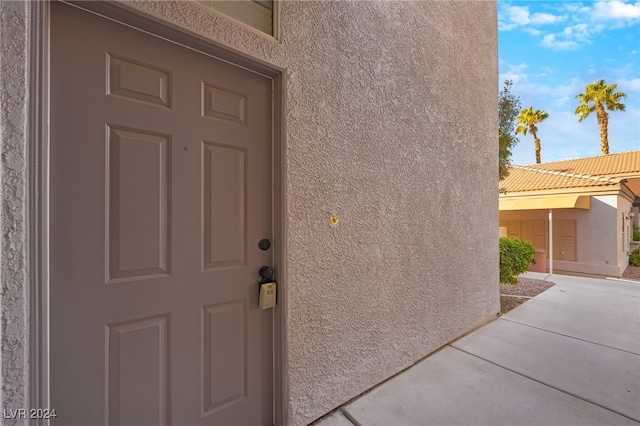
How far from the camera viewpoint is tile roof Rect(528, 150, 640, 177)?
15.4m

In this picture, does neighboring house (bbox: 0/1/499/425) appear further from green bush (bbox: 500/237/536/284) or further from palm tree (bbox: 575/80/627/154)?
palm tree (bbox: 575/80/627/154)

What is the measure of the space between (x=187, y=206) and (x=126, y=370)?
0.91 metres

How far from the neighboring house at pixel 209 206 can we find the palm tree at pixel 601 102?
2514 cm

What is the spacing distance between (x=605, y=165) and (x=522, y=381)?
20512 mm

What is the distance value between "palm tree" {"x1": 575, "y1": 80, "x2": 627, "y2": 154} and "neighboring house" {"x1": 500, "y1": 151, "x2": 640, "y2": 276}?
6.80 m

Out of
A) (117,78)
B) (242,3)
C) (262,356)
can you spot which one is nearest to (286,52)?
(242,3)

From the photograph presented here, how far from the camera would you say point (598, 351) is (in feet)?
10.5

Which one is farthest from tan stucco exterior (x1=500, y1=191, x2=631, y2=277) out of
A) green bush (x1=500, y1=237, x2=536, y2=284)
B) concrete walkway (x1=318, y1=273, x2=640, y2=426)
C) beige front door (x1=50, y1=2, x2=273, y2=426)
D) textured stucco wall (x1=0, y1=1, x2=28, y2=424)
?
textured stucco wall (x1=0, y1=1, x2=28, y2=424)

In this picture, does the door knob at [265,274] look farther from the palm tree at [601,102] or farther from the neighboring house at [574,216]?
the palm tree at [601,102]

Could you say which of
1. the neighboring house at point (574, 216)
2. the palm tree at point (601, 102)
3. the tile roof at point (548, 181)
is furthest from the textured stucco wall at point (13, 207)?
the palm tree at point (601, 102)

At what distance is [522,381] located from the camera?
2643 millimetres

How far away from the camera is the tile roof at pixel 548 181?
468 inches

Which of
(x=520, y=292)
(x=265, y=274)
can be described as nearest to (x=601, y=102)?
(x=520, y=292)

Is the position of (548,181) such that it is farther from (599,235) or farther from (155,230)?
(155,230)
